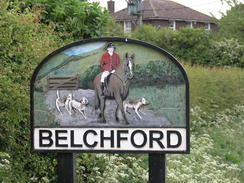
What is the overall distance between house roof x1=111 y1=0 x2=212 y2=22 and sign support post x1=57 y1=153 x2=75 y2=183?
1825 inches

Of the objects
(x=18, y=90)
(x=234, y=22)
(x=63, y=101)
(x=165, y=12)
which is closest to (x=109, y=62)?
(x=63, y=101)

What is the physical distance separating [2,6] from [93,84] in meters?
1.29

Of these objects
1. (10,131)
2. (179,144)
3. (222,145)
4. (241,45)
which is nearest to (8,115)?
(10,131)

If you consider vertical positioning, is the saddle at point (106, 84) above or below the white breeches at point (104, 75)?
below

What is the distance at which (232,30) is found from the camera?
105 feet

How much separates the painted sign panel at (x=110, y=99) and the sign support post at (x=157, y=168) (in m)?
0.14

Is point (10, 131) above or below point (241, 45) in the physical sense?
below

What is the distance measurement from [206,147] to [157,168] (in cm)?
534

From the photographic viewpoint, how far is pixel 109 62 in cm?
492

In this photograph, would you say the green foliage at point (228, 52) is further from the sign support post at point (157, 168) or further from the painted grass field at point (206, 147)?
the sign support post at point (157, 168)

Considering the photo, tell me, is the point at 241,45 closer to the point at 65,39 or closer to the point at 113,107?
the point at 65,39

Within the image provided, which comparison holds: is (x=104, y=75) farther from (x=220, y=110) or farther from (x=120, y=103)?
(x=220, y=110)

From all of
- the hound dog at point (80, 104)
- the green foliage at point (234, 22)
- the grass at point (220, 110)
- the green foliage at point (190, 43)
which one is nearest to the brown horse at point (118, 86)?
the hound dog at point (80, 104)

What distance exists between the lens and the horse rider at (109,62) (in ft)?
16.1
